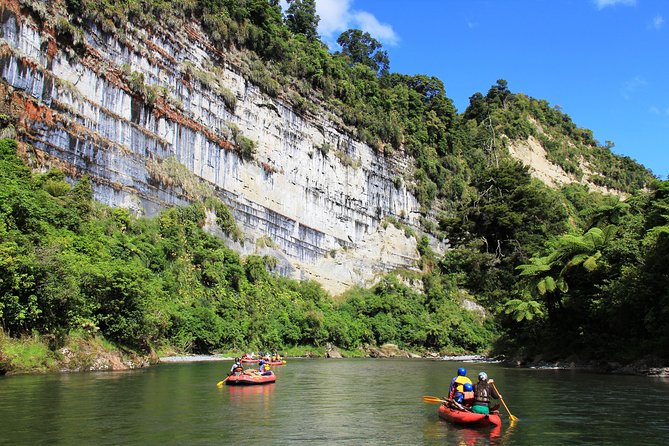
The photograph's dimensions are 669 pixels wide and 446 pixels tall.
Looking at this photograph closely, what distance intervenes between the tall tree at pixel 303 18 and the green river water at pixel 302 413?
81.4m

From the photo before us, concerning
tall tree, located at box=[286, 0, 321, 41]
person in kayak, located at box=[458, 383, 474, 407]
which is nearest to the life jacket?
person in kayak, located at box=[458, 383, 474, 407]

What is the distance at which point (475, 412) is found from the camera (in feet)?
54.9

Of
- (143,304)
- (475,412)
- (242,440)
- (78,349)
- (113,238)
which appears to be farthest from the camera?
(113,238)

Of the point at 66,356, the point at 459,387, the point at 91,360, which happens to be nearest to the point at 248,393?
the point at 459,387

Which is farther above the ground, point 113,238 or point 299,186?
point 299,186

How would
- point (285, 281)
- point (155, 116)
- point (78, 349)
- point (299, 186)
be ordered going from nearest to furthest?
1. point (78, 349)
2. point (155, 116)
3. point (285, 281)
4. point (299, 186)

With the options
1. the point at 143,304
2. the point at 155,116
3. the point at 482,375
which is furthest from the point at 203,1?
the point at 482,375

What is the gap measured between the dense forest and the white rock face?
217 cm

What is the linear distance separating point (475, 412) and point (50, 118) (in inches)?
1775

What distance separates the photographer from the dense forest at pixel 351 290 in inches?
1244

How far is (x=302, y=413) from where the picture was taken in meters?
19.6

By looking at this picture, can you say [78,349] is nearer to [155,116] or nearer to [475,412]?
[475,412]

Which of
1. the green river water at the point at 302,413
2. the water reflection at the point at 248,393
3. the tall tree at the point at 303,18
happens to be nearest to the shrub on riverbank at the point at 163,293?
the green river water at the point at 302,413

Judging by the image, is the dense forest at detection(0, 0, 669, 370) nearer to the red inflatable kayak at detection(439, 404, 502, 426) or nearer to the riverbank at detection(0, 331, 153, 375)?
the riverbank at detection(0, 331, 153, 375)
